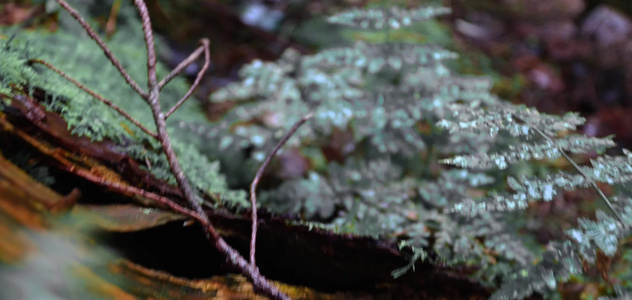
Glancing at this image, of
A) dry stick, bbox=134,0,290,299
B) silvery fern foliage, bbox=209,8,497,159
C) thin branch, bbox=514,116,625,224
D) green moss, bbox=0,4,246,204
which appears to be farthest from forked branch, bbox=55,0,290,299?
silvery fern foliage, bbox=209,8,497,159

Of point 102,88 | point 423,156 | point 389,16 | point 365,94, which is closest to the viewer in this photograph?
point 102,88

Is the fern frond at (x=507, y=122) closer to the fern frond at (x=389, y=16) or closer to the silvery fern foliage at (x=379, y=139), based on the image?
the silvery fern foliage at (x=379, y=139)

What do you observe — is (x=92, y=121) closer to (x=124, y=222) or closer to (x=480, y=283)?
(x=124, y=222)

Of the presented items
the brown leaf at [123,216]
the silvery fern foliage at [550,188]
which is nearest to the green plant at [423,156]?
the silvery fern foliage at [550,188]

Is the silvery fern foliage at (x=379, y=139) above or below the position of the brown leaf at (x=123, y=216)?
below

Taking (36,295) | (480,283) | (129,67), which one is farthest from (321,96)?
(36,295)

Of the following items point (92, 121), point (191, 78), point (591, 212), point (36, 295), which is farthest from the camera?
point (191, 78)

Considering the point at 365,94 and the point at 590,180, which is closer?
the point at 590,180

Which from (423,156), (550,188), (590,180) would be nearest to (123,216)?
(550,188)

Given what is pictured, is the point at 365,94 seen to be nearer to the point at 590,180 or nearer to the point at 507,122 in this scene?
the point at 507,122
